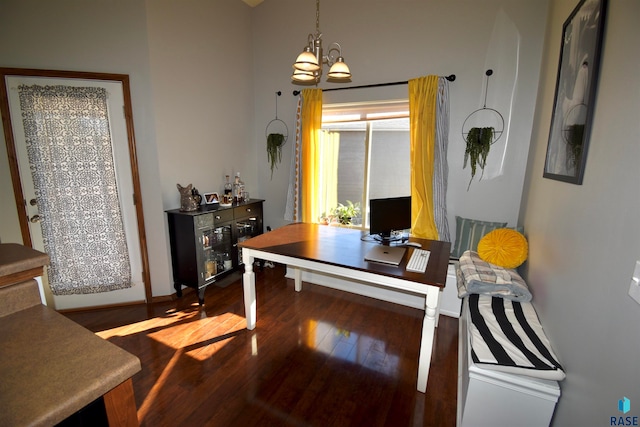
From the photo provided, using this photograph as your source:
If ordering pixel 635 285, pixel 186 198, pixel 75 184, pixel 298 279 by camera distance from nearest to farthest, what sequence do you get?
pixel 635 285 → pixel 75 184 → pixel 186 198 → pixel 298 279

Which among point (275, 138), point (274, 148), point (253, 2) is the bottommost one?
point (274, 148)

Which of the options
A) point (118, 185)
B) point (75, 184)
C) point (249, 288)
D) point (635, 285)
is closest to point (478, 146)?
point (635, 285)

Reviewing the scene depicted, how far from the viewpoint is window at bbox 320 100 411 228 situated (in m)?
3.20

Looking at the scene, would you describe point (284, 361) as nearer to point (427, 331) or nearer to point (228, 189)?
point (427, 331)

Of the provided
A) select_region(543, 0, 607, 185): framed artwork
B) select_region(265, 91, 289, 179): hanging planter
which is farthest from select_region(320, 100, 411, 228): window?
select_region(543, 0, 607, 185): framed artwork

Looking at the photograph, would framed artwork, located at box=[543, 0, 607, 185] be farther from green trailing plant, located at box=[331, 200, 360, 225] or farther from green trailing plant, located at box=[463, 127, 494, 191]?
green trailing plant, located at box=[331, 200, 360, 225]

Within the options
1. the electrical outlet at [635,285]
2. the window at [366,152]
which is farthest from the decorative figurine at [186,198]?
the electrical outlet at [635,285]

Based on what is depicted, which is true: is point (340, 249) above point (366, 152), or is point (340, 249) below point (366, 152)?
below

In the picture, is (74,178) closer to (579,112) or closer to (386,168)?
(386,168)

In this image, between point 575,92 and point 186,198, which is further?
point 186,198

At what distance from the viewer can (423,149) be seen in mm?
2832

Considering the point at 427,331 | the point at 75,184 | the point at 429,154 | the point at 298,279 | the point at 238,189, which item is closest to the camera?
the point at 427,331

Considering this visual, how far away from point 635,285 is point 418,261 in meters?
1.11

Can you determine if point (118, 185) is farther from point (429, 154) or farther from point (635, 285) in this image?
point (635, 285)
